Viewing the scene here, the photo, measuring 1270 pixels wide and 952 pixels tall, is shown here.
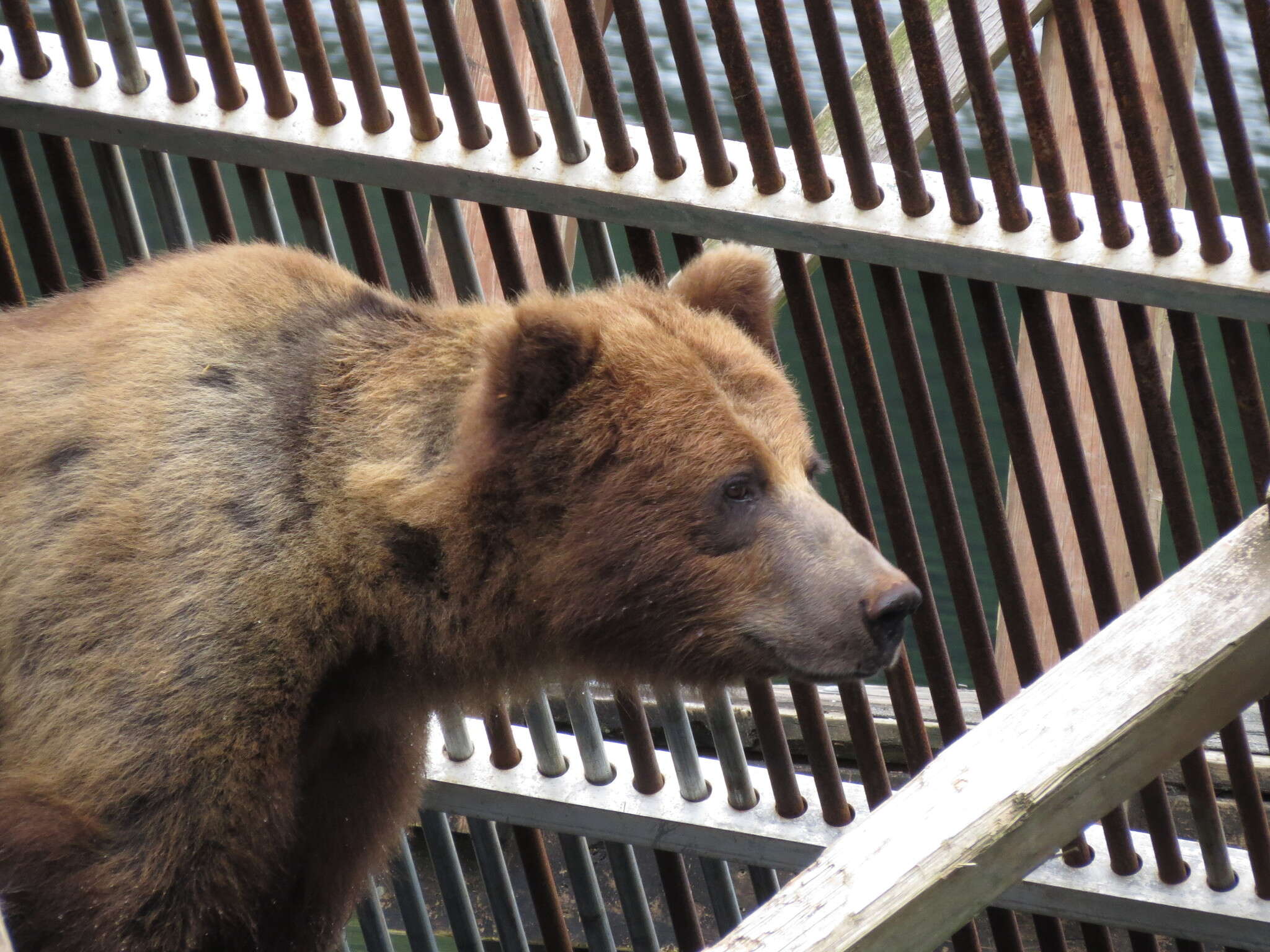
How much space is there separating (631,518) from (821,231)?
94 centimetres

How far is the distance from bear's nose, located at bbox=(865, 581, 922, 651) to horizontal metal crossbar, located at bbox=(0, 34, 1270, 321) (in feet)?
3.14

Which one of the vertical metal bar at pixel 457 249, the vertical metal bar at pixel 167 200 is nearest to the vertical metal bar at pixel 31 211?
the vertical metal bar at pixel 167 200

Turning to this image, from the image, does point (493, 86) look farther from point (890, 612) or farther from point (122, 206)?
point (890, 612)

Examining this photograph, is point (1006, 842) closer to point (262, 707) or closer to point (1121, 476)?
point (262, 707)

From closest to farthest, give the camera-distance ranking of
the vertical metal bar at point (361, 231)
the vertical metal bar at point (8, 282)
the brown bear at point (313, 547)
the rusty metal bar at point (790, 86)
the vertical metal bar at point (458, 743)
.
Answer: the brown bear at point (313, 547) → the rusty metal bar at point (790, 86) → the vertical metal bar at point (361, 231) → the vertical metal bar at point (8, 282) → the vertical metal bar at point (458, 743)

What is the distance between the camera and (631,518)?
9.28 ft

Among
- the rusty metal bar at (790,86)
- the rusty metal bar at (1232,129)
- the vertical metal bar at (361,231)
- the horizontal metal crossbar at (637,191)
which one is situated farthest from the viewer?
the vertical metal bar at (361,231)

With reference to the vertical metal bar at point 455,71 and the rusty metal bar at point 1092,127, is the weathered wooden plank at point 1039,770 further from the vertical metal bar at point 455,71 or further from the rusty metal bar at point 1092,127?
the vertical metal bar at point 455,71

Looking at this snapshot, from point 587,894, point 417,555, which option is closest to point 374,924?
point 587,894

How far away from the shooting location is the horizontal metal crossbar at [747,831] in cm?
400

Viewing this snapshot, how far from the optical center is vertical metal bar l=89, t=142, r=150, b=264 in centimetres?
360

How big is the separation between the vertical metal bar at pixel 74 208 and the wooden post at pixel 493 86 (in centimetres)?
96

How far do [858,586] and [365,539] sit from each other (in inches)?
38.8

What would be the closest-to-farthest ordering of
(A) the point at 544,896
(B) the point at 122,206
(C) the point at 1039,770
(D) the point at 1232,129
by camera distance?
1. (C) the point at 1039,770
2. (D) the point at 1232,129
3. (B) the point at 122,206
4. (A) the point at 544,896
